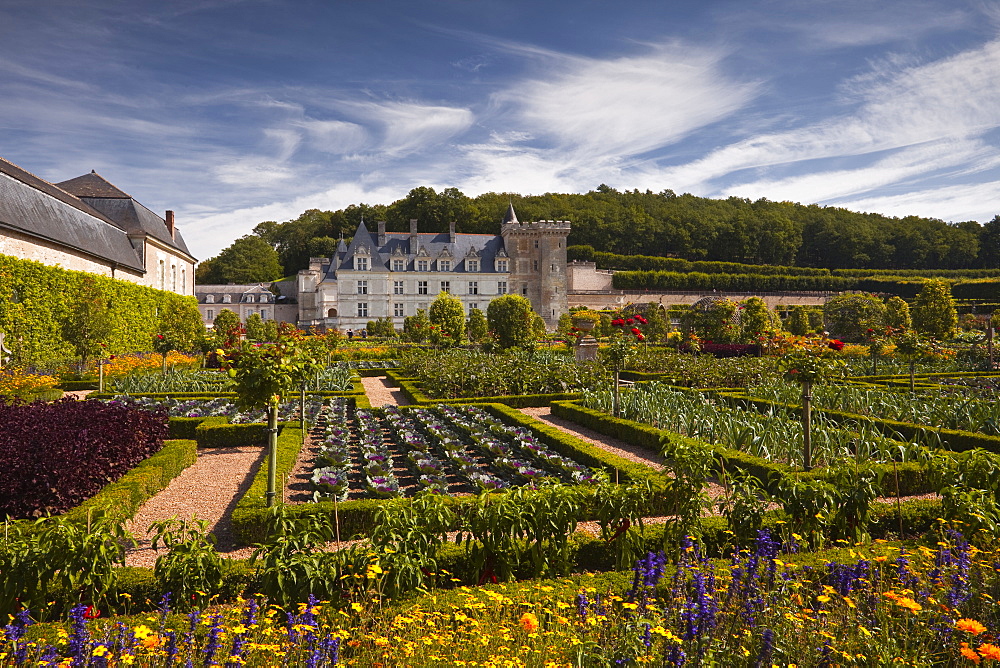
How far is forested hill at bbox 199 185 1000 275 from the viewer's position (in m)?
61.7

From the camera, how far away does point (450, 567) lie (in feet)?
12.1

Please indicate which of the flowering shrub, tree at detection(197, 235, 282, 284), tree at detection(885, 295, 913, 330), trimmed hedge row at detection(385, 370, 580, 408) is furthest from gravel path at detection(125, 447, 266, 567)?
tree at detection(197, 235, 282, 284)

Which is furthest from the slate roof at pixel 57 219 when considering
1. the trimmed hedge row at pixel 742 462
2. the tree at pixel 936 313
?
the tree at pixel 936 313

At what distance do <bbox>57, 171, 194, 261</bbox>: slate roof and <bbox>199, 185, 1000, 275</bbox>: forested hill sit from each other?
28.3m

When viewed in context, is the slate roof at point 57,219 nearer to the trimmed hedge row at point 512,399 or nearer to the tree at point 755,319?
the trimmed hedge row at point 512,399

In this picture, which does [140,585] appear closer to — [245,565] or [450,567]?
[245,565]

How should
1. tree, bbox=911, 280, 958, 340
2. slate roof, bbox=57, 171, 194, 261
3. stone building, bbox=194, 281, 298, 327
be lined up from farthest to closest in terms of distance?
stone building, bbox=194, 281, 298, 327 < slate roof, bbox=57, 171, 194, 261 < tree, bbox=911, 280, 958, 340

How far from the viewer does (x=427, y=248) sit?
153 ft

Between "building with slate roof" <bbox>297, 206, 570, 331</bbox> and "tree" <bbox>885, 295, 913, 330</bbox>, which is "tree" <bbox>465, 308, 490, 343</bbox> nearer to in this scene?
"building with slate roof" <bbox>297, 206, 570, 331</bbox>

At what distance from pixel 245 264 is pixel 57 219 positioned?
3660cm

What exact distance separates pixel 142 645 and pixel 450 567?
1.66 metres

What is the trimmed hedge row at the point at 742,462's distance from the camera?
208 inches

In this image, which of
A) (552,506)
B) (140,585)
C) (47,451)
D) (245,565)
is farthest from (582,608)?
(47,451)

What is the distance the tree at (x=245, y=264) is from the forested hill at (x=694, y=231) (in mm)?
2536
